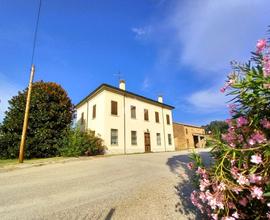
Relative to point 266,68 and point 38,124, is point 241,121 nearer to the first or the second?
point 266,68

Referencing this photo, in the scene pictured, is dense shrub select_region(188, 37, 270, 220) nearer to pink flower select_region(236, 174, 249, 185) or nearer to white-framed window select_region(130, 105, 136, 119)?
pink flower select_region(236, 174, 249, 185)

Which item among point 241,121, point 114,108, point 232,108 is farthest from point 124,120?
point 241,121

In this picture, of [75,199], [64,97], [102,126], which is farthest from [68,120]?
[75,199]

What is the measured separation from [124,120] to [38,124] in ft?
26.4

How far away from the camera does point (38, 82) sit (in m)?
16.7

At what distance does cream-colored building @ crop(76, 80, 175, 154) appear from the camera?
18.7 metres

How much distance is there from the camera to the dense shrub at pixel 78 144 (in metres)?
A: 14.5

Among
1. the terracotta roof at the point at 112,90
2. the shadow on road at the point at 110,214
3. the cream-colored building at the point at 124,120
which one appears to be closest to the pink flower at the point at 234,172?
the shadow on road at the point at 110,214

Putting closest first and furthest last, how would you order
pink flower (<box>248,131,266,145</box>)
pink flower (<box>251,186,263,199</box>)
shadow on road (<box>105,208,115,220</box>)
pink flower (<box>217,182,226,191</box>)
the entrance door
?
1. pink flower (<box>251,186,263,199</box>)
2. pink flower (<box>248,131,266,145</box>)
3. pink flower (<box>217,182,226,191</box>)
4. shadow on road (<box>105,208,115,220</box>)
5. the entrance door

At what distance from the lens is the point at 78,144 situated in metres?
14.5

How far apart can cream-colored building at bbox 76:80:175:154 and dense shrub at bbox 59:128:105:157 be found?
1.81 meters

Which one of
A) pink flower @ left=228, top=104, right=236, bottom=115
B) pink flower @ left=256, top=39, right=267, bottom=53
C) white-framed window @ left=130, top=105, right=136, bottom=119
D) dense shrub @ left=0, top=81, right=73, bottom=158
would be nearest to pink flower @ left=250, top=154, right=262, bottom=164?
pink flower @ left=228, top=104, right=236, bottom=115

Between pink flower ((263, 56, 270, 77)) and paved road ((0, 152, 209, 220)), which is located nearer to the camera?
pink flower ((263, 56, 270, 77))

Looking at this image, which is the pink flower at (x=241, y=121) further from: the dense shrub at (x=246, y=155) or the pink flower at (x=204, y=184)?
the pink flower at (x=204, y=184)
